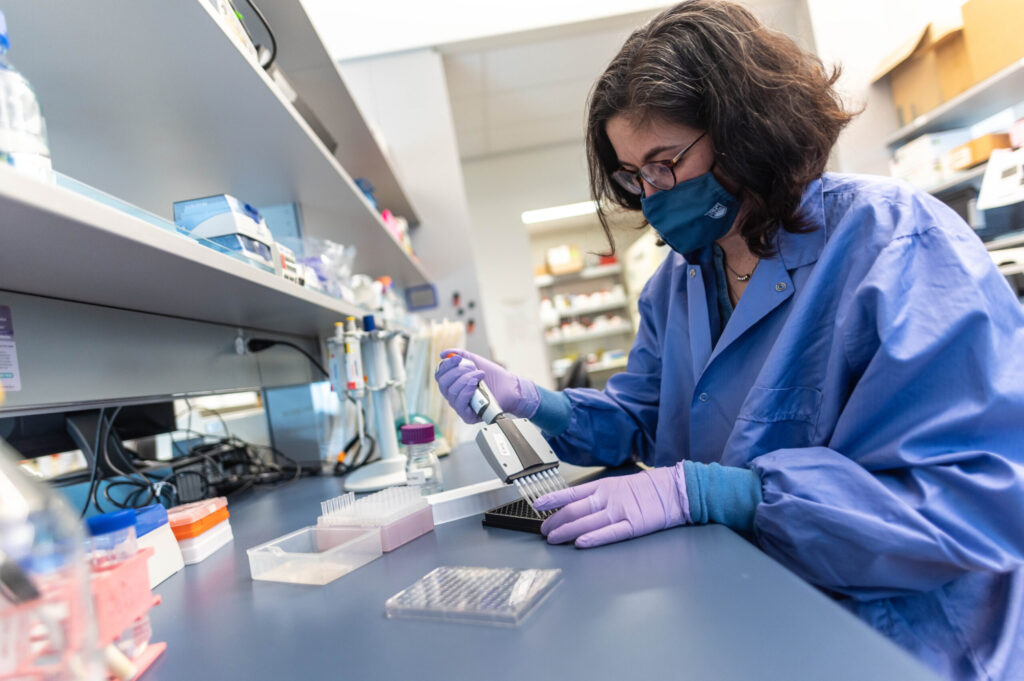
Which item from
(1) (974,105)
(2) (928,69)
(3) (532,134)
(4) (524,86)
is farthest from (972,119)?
(3) (532,134)

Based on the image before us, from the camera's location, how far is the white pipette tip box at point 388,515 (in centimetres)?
80

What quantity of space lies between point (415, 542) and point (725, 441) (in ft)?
1.91

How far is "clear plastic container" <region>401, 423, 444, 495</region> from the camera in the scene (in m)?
1.08

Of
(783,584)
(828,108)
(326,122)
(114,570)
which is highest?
(326,122)

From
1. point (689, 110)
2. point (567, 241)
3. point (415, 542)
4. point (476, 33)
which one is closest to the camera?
point (415, 542)

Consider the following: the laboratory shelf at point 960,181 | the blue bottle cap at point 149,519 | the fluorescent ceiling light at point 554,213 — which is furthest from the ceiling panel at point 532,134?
the blue bottle cap at point 149,519

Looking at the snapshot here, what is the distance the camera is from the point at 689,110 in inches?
40.7

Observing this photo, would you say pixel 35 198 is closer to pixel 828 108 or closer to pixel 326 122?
pixel 828 108

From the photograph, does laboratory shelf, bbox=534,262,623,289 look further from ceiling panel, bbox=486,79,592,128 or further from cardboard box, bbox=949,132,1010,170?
cardboard box, bbox=949,132,1010,170

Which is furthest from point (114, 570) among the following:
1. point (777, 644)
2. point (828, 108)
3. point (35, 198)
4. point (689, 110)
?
point (828, 108)

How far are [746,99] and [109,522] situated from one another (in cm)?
110

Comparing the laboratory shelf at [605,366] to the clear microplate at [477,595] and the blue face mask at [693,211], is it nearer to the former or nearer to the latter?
the blue face mask at [693,211]

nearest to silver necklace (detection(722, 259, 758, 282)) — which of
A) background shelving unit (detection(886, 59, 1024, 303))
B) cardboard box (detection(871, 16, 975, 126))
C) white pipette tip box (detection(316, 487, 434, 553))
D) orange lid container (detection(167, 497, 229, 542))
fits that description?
white pipette tip box (detection(316, 487, 434, 553))

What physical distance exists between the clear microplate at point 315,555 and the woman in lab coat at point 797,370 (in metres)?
0.24
